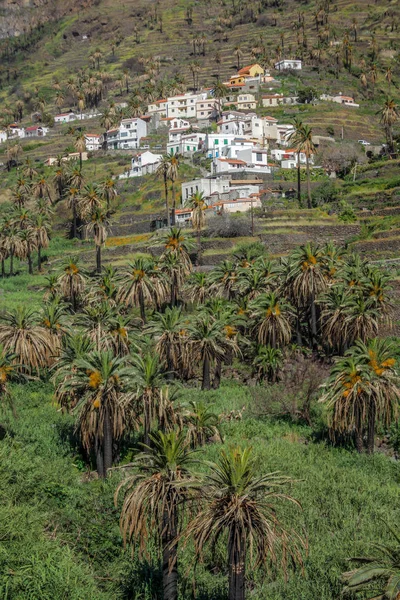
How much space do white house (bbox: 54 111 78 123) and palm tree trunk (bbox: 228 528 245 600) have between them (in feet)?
555

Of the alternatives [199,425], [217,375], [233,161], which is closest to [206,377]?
[217,375]

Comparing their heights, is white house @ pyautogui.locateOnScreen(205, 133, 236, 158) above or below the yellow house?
below

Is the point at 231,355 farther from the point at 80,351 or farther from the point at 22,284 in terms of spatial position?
the point at 22,284

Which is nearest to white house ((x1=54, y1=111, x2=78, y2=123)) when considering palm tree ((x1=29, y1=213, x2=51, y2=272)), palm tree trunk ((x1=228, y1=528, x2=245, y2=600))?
palm tree ((x1=29, y1=213, x2=51, y2=272))

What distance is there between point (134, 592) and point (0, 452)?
41.3 feet

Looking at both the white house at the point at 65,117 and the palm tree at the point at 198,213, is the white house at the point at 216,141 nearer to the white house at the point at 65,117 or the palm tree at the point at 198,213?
the palm tree at the point at 198,213

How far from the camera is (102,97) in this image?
7672 inches

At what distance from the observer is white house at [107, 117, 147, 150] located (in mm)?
138000

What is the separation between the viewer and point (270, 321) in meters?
57.4

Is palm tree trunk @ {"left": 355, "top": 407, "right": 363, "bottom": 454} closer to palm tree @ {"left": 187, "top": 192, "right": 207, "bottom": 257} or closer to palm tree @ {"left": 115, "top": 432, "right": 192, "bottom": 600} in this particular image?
palm tree @ {"left": 115, "top": 432, "right": 192, "bottom": 600}

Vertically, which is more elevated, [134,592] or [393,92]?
[393,92]

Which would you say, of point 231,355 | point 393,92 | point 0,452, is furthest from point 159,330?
point 393,92

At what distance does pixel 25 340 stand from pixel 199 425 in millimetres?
17739

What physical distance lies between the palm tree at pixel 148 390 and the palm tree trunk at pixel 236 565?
1622 cm
